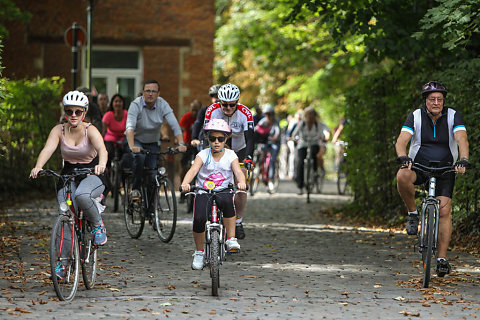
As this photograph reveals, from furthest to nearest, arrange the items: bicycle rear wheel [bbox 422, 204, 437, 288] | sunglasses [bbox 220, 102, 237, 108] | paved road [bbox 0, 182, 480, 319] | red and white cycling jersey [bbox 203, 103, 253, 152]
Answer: red and white cycling jersey [bbox 203, 103, 253, 152] → sunglasses [bbox 220, 102, 237, 108] → bicycle rear wheel [bbox 422, 204, 437, 288] → paved road [bbox 0, 182, 480, 319]

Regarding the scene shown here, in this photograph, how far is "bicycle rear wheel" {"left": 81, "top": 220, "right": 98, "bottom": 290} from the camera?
8.46 metres

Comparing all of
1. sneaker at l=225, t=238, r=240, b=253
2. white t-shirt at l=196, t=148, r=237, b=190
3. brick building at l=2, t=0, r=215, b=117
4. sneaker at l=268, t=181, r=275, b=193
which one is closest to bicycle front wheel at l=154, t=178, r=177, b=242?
sneaker at l=225, t=238, r=240, b=253

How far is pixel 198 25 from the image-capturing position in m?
24.1

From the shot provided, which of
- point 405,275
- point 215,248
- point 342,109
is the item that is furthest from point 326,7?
point 215,248

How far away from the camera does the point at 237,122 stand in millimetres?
11695

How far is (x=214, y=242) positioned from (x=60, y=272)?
1.38 metres

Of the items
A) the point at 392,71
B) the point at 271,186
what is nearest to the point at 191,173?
the point at 392,71

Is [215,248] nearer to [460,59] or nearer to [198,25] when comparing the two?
[460,59]

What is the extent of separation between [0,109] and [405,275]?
4676 millimetres

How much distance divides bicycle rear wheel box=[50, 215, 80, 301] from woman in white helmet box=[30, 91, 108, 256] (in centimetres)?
45

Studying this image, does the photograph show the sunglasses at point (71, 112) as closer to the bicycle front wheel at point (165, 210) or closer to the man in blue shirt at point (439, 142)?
the man in blue shirt at point (439, 142)

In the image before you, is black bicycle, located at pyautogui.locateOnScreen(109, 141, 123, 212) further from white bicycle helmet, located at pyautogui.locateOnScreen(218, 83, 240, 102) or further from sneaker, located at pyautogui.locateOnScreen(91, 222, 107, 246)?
sneaker, located at pyautogui.locateOnScreen(91, 222, 107, 246)

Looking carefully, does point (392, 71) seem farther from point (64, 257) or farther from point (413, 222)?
point (64, 257)

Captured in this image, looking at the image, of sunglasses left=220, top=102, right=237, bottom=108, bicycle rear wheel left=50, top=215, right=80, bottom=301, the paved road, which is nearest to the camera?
the paved road
